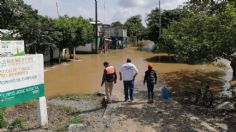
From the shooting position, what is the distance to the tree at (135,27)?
257 ft

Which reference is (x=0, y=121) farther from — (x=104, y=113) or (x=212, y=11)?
(x=212, y=11)

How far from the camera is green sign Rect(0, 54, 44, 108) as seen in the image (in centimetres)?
947

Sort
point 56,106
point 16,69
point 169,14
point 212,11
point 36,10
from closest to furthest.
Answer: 1. point 16,69
2. point 56,106
3. point 212,11
4. point 36,10
5. point 169,14

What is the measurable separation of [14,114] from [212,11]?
1003 centimetres

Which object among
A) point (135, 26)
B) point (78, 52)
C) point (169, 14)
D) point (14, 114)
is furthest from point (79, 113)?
point (135, 26)

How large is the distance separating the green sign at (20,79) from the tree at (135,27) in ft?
219

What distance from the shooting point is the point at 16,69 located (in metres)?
9.89

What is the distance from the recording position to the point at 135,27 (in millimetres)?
79750

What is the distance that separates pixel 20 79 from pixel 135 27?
70.6m

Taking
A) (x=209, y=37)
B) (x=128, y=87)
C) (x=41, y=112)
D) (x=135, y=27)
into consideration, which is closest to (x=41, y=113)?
(x=41, y=112)

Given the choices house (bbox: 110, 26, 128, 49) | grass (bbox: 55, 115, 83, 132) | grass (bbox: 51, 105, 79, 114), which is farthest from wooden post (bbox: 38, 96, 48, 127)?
house (bbox: 110, 26, 128, 49)

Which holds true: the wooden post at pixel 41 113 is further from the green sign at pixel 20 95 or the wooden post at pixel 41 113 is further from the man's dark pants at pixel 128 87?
the man's dark pants at pixel 128 87

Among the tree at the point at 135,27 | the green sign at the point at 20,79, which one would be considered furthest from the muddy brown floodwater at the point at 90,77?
the tree at the point at 135,27

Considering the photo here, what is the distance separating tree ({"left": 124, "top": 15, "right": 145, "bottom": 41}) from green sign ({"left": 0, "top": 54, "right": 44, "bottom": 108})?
66763mm
